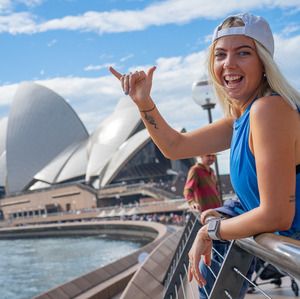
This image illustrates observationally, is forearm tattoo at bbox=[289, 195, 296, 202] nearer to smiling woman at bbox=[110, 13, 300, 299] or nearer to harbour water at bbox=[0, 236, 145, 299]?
smiling woman at bbox=[110, 13, 300, 299]

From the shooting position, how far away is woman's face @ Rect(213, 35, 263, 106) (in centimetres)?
128

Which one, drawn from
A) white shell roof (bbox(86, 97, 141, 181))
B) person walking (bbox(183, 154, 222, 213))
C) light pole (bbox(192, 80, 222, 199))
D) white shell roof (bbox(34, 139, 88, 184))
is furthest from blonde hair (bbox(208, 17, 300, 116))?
white shell roof (bbox(34, 139, 88, 184))

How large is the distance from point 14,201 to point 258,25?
48290 millimetres

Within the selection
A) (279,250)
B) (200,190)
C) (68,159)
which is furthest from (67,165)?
(279,250)

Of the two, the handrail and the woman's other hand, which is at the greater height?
the handrail

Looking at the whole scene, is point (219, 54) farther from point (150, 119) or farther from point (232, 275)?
point (232, 275)

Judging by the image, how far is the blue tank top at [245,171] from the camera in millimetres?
1162

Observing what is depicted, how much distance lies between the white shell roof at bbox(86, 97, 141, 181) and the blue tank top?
37.4 metres

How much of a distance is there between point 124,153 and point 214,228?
119 ft

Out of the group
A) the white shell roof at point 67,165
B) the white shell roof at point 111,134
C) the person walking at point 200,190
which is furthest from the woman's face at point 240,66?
the white shell roof at point 67,165

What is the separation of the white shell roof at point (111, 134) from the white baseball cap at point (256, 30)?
122 feet

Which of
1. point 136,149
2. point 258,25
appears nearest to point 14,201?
point 136,149

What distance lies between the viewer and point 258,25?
4.22 feet

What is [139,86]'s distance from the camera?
164 centimetres
